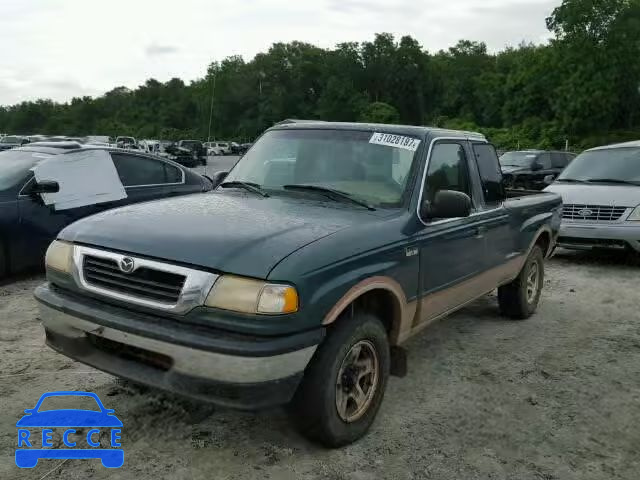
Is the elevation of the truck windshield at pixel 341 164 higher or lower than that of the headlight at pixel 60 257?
higher

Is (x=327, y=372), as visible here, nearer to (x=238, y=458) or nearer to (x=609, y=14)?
(x=238, y=458)

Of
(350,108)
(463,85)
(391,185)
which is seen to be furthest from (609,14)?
(391,185)

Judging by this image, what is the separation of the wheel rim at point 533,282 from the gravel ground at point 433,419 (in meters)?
0.62

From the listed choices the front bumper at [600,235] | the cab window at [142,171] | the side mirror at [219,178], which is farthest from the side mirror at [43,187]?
the front bumper at [600,235]

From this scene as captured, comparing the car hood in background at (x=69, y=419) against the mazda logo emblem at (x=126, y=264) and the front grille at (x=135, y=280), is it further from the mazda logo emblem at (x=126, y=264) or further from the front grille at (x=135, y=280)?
the mazda logo emblem at (x=126, y=264)

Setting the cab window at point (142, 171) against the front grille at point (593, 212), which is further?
the front grille at point (593, 212)

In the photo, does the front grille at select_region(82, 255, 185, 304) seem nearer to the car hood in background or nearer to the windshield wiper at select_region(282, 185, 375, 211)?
the car hood in background

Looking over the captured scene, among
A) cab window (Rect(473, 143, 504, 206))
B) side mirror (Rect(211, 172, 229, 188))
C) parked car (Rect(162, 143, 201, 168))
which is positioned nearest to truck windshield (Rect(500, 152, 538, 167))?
cab window (Rect(473, 143, 504, 206))

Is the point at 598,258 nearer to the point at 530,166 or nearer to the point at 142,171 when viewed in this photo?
the point at 142,171

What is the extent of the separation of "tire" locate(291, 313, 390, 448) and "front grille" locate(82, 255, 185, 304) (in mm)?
805

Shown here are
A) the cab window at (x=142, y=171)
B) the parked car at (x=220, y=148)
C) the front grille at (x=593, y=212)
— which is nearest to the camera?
the cab window at (x=142, y=171)

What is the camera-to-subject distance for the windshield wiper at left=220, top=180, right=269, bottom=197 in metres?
4.24

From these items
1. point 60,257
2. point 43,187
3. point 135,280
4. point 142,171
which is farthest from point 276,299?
point 142,171

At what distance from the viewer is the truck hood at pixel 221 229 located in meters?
2.97
